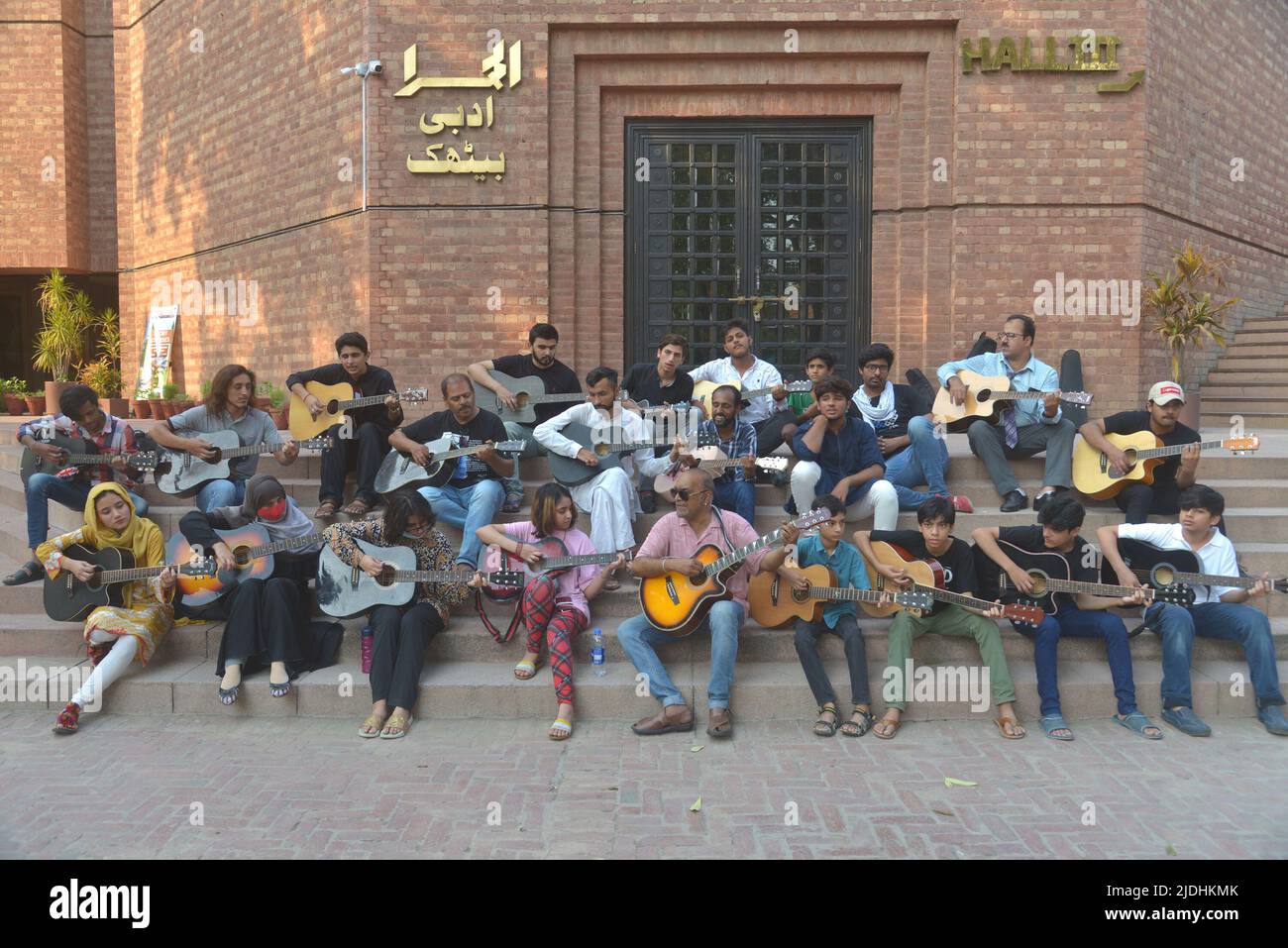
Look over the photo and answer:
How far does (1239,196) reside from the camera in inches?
479

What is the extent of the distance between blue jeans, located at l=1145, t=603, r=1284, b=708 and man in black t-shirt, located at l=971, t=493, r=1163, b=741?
0.58 feet

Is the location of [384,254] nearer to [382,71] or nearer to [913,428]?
[382,71]

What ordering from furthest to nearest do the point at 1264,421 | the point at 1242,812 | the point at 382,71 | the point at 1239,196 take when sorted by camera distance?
the point at 1239,196
the point at 1264,421
the point at 382,71
the point at 1242,812

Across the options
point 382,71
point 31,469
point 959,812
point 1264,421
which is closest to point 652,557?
point 959,812

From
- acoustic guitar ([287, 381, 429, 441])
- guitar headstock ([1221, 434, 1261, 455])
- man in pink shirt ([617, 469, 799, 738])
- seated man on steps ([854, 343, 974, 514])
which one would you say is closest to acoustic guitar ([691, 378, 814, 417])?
seated man on steps ([854, 343, 974, 514])

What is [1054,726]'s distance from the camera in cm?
526

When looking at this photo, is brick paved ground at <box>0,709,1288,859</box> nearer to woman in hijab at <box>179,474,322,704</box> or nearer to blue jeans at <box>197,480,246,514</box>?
woman in hijab at <box>179,474,322,704</box>

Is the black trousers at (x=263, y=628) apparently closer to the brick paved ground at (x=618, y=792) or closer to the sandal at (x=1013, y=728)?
the brick paved ground at (x=618, y=792)

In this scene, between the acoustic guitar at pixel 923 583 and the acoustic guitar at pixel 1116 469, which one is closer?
the acoustic guitar at pixel 923 583

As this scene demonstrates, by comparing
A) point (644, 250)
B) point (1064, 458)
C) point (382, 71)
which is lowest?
point (1064, 458)

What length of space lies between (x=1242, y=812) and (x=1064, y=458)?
302 cm

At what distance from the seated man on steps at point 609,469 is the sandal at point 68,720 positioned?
120 inches

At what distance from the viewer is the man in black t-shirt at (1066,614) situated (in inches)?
211

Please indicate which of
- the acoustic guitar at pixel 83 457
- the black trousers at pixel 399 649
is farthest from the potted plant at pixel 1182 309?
the acoustic guitar at pixel 83 457
